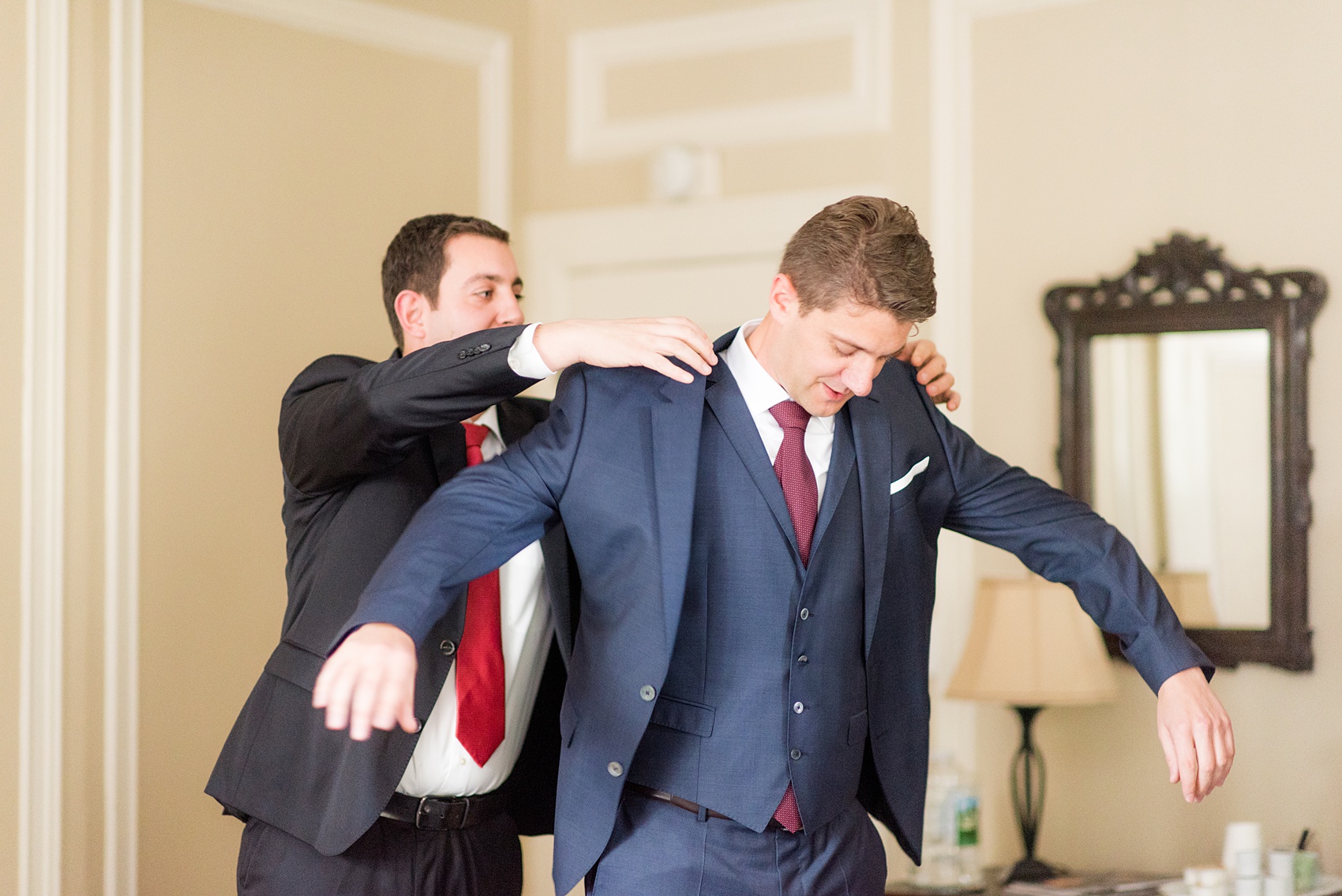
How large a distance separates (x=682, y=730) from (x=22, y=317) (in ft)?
6.25

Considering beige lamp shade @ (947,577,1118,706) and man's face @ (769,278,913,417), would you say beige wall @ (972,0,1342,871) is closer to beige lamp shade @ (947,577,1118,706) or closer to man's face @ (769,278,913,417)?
beige lamp shade @ (947,577,1118,706)

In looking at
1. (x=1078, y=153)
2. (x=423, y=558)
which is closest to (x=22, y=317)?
(x=423, y=558)

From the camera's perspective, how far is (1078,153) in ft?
12.2

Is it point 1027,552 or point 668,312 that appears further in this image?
point 668,312

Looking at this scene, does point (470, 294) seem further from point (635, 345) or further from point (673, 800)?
point (673, 800)

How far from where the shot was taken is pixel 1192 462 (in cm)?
353

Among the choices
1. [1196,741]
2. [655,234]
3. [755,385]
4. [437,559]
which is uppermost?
[655,234]

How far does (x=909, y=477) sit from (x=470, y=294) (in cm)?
85

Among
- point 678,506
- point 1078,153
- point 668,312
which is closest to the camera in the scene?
point 678,506

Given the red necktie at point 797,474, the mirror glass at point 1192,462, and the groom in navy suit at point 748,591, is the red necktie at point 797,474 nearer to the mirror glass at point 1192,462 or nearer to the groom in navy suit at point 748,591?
the groom in navy suit at point 748,591

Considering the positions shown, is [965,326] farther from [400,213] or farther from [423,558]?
[423,558]

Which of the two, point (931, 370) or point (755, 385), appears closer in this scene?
point (755, 385)

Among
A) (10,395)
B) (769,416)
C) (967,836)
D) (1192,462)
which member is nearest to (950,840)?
(967,836)

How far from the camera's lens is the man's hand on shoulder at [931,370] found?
2.27 meters
